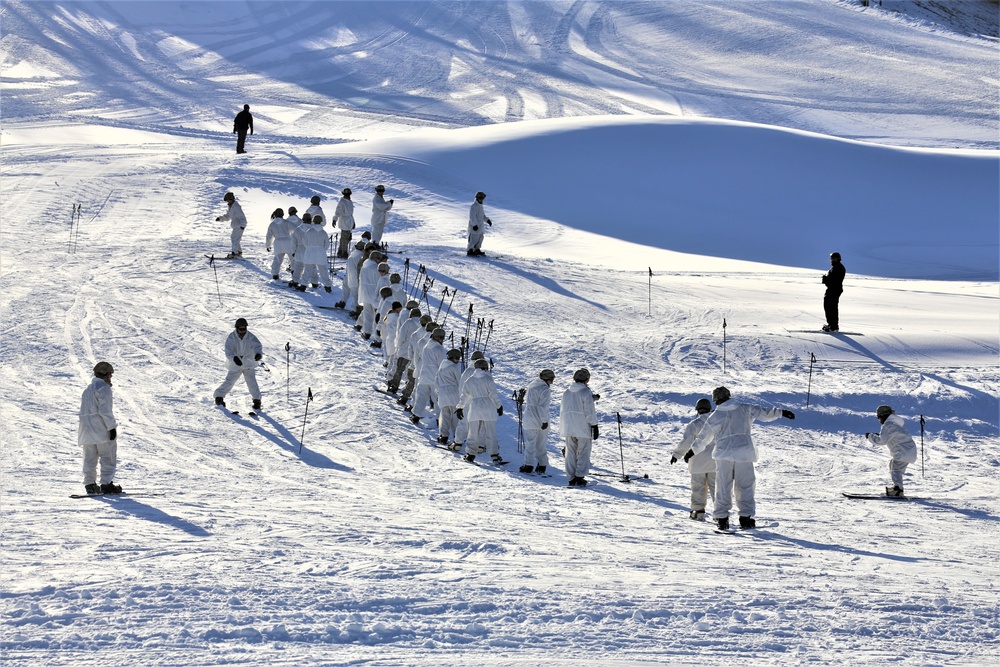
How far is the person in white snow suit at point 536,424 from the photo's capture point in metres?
12.4

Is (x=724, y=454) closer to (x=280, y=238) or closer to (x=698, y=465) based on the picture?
(x=698, y=465)

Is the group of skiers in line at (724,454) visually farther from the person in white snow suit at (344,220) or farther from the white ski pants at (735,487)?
the person in white snow suit at (344,220)

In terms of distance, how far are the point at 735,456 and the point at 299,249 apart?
10655mm

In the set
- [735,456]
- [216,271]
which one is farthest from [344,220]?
[735,456]

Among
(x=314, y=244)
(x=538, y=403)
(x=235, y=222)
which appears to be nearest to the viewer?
(x=538, y=403)

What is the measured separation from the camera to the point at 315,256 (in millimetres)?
19203

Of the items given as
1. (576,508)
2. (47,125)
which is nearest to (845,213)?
(576,508)

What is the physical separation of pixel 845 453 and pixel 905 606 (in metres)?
6.70

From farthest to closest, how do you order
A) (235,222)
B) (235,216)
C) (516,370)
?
(235,222)
(235,216)
(516,370)

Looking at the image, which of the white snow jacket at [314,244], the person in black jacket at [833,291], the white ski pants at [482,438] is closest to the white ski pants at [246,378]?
the white ski pants at [482,438]

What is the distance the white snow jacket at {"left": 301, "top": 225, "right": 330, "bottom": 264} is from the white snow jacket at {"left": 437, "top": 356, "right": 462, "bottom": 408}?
6.29 m

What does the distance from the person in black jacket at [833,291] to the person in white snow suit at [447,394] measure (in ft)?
22.2

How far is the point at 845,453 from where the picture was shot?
14281 millimetres

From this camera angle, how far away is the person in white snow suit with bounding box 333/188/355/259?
20453 millimetres
